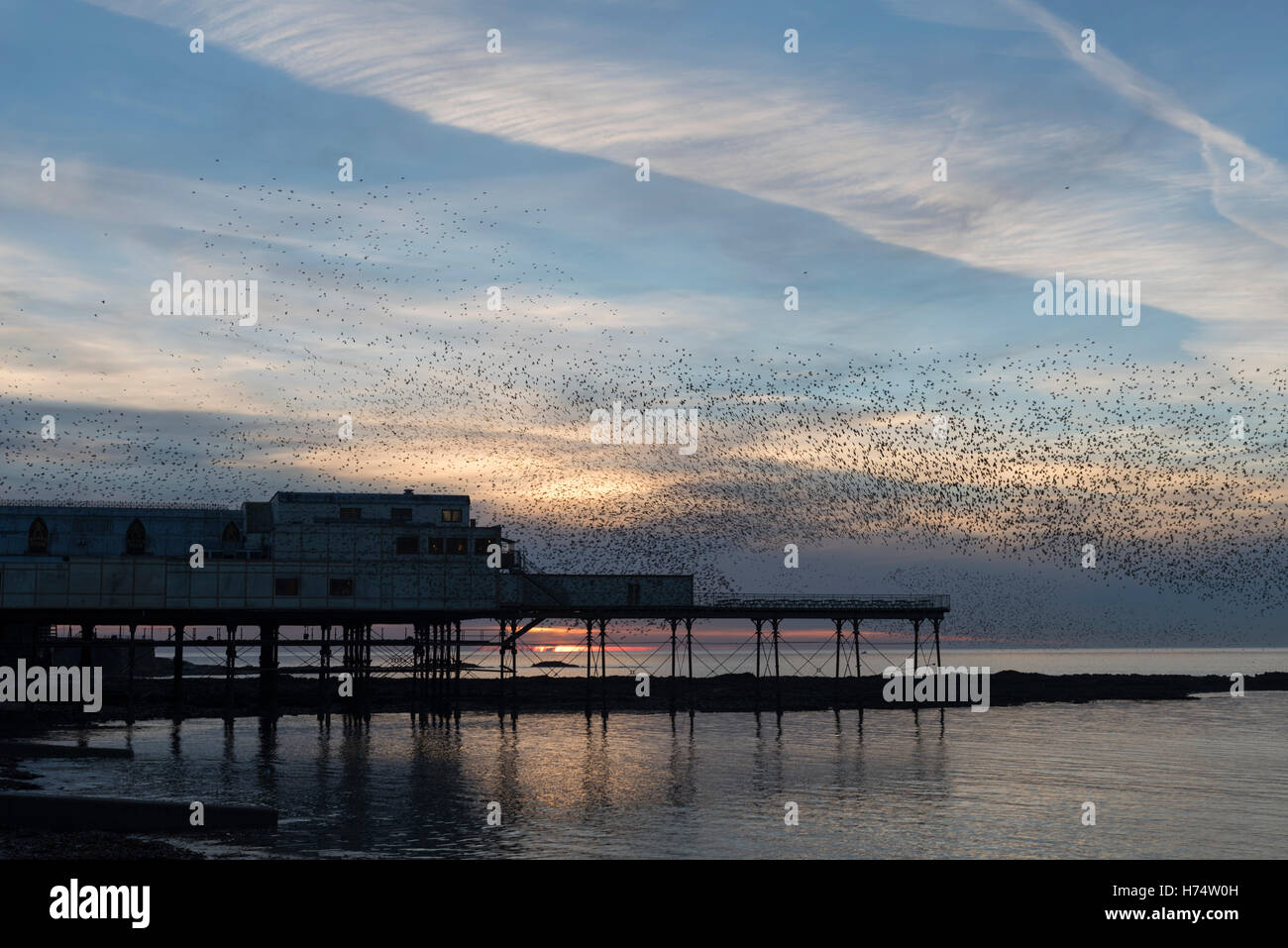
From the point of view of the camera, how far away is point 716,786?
5038 cm

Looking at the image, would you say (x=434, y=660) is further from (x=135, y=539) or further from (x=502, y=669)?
(x=135, y=539)

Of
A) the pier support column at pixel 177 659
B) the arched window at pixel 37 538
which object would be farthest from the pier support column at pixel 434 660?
the arched window at pixel 37 538

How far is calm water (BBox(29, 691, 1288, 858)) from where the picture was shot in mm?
37469

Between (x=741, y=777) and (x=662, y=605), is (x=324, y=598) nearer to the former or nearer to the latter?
(x=662, y=605)

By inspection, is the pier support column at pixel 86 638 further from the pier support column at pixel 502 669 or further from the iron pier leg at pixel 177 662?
the pier support column at pixel 502 669

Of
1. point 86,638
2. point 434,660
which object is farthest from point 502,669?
point 86,638

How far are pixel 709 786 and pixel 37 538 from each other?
42.0m

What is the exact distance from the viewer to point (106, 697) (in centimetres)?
9069
